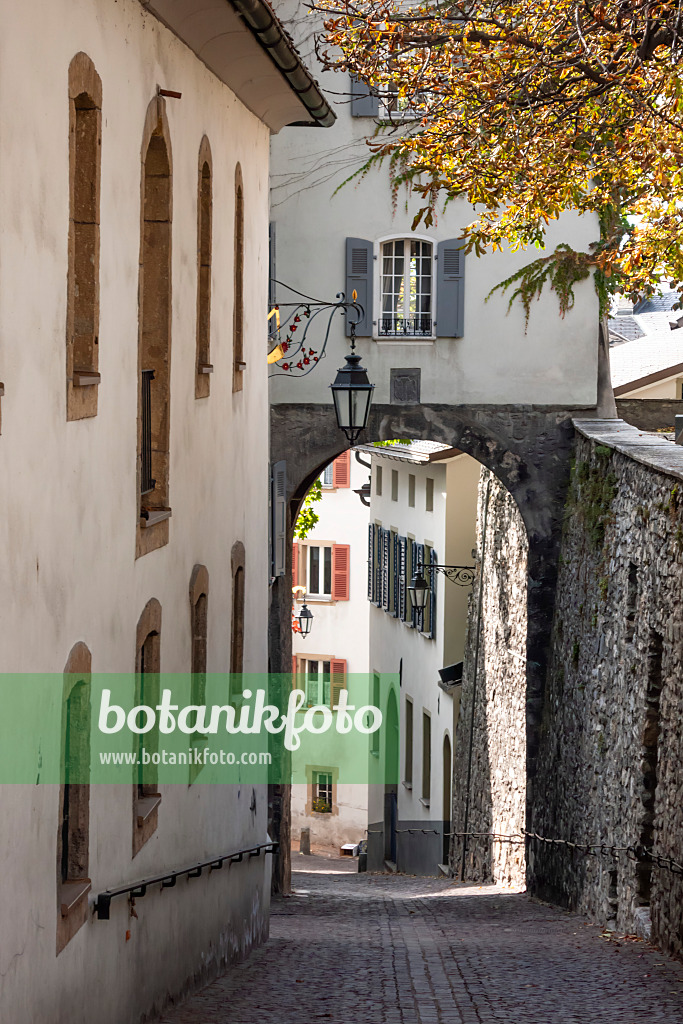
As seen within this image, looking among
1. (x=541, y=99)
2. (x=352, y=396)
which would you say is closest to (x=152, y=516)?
(x=541, y=99)

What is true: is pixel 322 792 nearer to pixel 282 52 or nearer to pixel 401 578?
pixel 401 578

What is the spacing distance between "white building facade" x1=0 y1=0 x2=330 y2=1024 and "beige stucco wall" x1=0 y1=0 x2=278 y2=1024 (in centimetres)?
2

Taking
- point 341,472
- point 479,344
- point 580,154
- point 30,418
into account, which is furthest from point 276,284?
point 341,472

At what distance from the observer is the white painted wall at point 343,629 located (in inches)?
1581

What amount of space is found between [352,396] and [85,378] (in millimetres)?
7969

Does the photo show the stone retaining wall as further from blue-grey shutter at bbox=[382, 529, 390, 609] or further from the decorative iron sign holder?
blue-grey shutter at bbox=[382, 529, 390, 609]

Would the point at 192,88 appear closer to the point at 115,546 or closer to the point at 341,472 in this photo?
the point at 115,546

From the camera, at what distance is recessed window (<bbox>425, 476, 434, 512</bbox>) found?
2758cm

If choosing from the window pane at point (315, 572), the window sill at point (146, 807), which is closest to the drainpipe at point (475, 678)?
the window sill at point (146, 807)

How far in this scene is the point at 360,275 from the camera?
17.2m

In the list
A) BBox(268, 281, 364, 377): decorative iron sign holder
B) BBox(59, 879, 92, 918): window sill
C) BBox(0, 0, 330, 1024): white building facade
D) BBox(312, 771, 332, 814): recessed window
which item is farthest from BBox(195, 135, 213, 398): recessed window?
BBox(312, 771, 332, 814): recessed window

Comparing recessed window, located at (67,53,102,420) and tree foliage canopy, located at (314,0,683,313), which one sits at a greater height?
tree foliage canopy, located at (314,0,683,313)

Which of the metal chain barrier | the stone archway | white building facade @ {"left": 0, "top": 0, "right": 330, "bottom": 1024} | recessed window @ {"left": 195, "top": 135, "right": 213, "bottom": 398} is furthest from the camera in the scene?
the stone archway

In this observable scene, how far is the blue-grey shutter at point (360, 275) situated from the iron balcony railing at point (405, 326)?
248mm
